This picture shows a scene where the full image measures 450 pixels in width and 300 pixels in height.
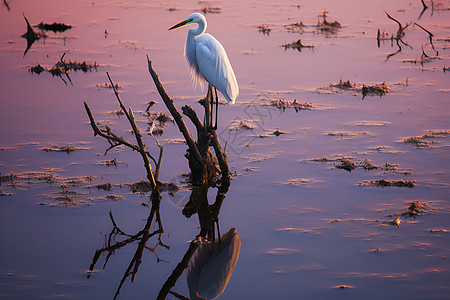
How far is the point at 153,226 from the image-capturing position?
6809 millimetres

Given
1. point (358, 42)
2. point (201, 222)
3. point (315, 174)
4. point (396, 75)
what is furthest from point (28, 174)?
point (358, 42)

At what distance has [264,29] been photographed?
637 inches

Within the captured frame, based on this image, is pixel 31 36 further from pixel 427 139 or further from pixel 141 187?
pixel 427 139

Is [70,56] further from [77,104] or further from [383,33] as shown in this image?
[383,33]

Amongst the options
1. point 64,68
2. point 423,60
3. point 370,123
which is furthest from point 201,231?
point 423,60

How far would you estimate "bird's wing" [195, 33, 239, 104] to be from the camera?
8.00 metres

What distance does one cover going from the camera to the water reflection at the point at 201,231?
19.1ft

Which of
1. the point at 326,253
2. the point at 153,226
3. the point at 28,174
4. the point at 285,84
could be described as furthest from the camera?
the point at 285,84

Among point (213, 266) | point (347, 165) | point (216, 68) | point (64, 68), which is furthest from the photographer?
point (64, 68)

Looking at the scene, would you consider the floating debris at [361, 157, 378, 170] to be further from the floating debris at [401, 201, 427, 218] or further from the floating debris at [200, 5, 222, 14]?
the floating debris at [200, 5, 222, 14]

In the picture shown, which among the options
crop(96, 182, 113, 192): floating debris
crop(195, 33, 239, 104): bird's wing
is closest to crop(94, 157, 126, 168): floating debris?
crop(96, 182, 113, 192): floating debris

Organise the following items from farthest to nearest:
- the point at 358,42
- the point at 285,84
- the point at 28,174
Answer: the point at 358,42 < the point at 285,84 < the point at 28,174

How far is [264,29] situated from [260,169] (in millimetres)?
8680

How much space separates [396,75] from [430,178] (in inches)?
197
